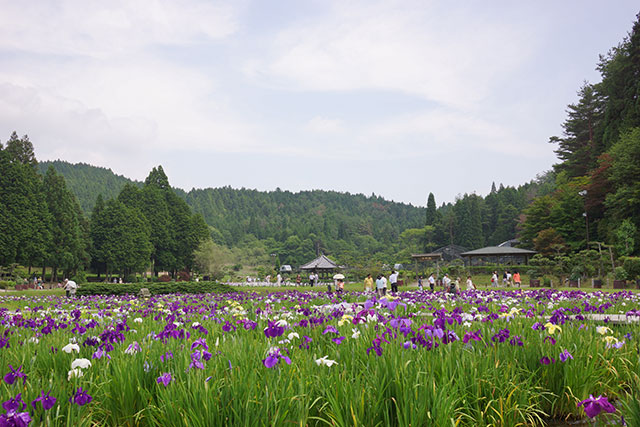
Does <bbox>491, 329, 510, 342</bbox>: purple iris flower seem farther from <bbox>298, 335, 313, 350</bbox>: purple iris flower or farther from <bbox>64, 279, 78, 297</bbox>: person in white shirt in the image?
<bbox>64, 279, 78, 297</bbox>: person in white shirt

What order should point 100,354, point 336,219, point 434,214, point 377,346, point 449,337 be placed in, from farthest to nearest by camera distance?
point 336,219
point 434,214
point 449,337
point 100,354
point 377,346

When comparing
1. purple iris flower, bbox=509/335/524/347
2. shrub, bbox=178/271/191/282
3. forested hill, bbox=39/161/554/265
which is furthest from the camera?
forested hill, bbox=39/161/554/265

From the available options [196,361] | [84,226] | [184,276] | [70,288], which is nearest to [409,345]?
[196,361]

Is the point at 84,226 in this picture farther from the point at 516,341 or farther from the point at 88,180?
the point at 88,180

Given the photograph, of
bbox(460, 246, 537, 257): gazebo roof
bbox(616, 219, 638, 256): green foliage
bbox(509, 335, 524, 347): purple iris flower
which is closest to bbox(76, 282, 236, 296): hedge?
bbox(509, 335, 524, 347): purple iris flower

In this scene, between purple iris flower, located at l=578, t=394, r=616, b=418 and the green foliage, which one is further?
the green foliage

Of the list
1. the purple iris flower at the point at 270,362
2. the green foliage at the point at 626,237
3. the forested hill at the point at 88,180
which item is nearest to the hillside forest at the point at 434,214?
the green foliage at the point at 626,237

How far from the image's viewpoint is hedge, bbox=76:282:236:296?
23352 millimetres

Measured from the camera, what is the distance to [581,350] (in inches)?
150

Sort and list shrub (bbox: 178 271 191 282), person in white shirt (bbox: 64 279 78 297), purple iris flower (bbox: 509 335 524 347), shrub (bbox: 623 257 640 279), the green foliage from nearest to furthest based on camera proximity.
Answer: purple iris flower (bbox: 509 335 524 347)
person in white shirt (bbox: 64 279 78 297)
shrub (bbox: 623 257 640 279)
the green foliage
shrub (bbox: 178 271 191 282)

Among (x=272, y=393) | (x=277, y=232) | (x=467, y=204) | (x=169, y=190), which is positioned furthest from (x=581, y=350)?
(x=277, y=232)

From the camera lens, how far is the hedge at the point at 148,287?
76.6ft

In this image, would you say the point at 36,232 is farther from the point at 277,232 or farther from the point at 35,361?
the point at 277,232

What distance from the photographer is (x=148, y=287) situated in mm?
25609
